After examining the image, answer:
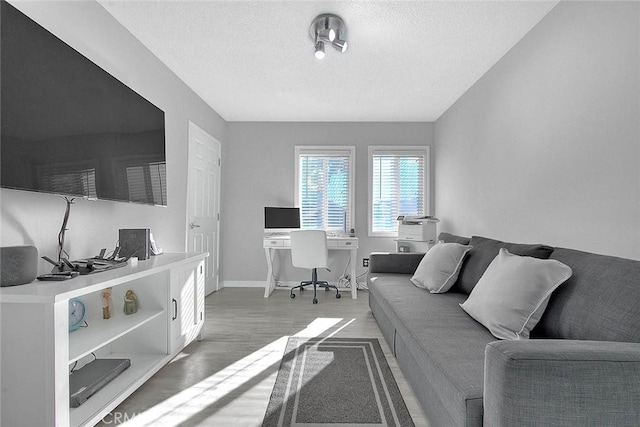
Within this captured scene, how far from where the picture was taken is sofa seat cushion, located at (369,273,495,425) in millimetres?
1218

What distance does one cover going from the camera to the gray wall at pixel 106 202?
1.69 m

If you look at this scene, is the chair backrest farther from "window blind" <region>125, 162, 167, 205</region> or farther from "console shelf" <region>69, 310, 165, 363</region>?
"console shelf" <region>69, 310, 165, 363</region>

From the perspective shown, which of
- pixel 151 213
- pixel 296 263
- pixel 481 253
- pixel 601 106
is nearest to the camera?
pixel 601 106

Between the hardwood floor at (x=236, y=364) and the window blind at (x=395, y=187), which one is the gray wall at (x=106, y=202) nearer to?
the hardwood floor at (x=236, y=364)

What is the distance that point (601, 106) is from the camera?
1.83 metres

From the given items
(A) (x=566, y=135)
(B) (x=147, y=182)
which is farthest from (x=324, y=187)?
(A) (x=566, y=135)

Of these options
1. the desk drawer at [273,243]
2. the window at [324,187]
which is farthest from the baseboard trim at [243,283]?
the window at [324,187]

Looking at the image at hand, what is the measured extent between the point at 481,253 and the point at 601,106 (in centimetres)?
119

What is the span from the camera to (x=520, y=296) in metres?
1.63

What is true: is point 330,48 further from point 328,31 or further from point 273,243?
point 273,243

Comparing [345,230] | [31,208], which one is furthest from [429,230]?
[31,208]

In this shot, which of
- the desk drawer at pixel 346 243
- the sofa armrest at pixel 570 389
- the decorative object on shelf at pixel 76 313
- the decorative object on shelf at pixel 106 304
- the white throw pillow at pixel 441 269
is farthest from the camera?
the desk drawer at pixel 346 243

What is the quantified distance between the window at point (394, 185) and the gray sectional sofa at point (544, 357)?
263cm

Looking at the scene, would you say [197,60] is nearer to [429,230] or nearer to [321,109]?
[321,109]
